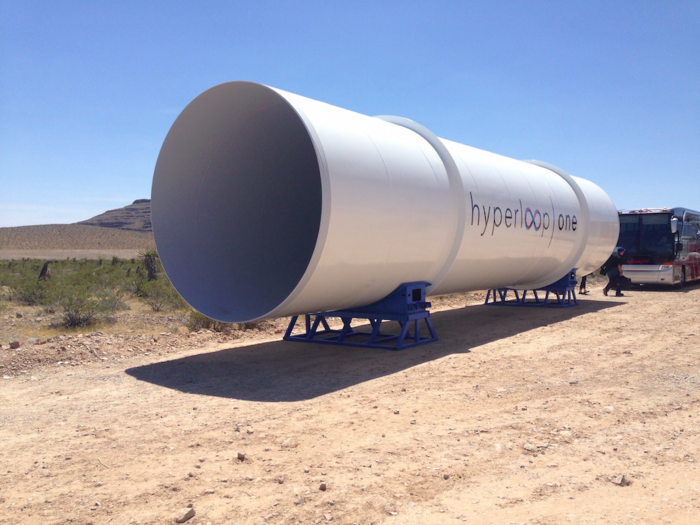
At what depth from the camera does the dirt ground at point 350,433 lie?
3951 mm

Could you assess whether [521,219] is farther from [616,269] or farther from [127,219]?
[127,219]

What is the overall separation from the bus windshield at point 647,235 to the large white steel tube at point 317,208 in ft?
35.9

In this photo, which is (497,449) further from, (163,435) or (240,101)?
(240,101)

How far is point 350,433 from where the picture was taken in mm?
5473

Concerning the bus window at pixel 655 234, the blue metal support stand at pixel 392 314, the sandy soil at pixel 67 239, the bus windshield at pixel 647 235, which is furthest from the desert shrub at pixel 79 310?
the sandy soil at pixel 67 239

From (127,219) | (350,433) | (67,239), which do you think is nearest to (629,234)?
(350,433)

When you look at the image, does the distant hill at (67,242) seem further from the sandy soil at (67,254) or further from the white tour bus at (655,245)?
the white tour bus at (655,245)

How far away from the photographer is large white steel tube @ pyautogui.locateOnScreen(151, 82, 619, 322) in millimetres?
7766

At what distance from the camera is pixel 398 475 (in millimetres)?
4414

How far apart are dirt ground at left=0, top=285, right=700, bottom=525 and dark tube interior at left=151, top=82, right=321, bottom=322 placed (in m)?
→ 1.13

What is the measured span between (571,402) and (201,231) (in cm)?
597

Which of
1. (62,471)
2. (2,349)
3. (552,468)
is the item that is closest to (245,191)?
(2,349)

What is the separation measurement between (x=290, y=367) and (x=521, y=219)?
573 cm

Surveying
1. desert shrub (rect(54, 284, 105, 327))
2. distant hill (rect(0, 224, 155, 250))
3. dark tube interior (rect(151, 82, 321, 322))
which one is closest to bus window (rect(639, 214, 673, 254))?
dark tube interior (rect(151, 82, 321, 322))
